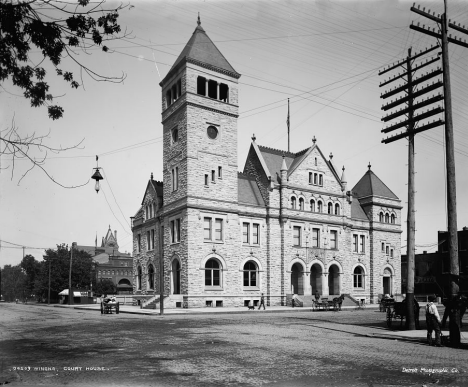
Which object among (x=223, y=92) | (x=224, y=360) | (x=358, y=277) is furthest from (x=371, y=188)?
(x=224, y=360)

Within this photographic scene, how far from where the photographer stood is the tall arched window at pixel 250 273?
44.4 meters

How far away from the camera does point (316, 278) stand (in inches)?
1965

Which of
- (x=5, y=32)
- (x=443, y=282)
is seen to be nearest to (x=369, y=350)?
(x=5, y=32)

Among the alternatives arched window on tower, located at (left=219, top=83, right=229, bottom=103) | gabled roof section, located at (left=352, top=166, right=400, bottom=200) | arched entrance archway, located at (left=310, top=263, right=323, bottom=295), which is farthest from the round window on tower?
gabled roof section, located at (left=352, top=166, right=400, bottom=200)

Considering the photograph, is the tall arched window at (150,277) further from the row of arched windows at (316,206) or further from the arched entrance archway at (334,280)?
the arched entrance archway at (334,280)

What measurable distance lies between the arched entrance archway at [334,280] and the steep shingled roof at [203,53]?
23.4 meters

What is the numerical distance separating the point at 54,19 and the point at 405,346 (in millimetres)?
13486

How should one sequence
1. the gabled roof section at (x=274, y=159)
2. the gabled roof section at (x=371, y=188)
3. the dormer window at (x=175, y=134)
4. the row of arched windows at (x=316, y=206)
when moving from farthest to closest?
1. the gabled roof section at (x=371, y=188)
2. the gabled roof section at (x=274, y=159)
3. the row of arched windows at (x=316, y=206)
4. the dormer window at (x=175, y=134)

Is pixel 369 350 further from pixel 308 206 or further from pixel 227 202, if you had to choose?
pixel 308 206

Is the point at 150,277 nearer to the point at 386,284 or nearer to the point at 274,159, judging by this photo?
the point at 274,159

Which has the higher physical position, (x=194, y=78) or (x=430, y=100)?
(x=194, y=78)

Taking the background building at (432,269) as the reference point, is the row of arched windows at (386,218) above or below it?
above

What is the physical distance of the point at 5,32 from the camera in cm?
790

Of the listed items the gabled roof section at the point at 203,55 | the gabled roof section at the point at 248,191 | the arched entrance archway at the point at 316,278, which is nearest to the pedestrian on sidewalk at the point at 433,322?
the gabled roof section at the point at 248,191
